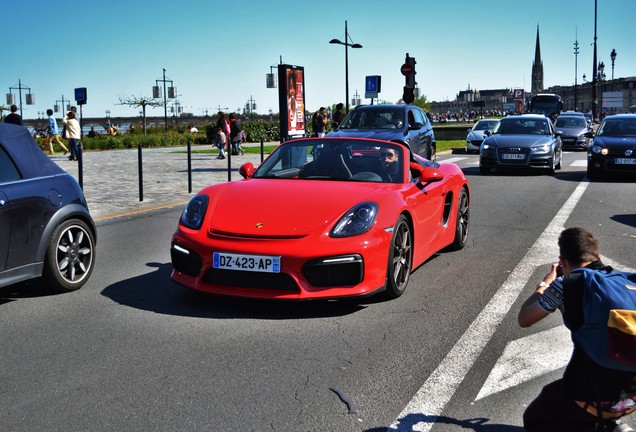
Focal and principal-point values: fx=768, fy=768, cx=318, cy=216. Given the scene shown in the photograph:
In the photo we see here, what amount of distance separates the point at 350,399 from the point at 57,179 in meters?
3.67

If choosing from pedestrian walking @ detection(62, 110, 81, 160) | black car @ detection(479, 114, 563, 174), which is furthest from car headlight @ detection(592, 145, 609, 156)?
pedestrian walking @ detection(62, 110, 81, 160)

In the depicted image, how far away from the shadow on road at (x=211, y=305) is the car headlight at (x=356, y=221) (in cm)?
60

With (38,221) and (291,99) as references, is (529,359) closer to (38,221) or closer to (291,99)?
(38,221)

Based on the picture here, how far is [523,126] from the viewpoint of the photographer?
2050 cm

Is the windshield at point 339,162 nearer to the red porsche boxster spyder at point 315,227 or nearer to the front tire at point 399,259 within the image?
the red porsche boxster spyder at point 315,227

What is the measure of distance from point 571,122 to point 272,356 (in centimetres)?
3252

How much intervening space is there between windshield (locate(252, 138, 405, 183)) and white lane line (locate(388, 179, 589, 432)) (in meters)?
1.37

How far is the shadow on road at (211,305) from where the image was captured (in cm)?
561

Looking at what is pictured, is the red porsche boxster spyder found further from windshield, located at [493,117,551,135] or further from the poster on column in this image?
windshield, located at [493,117,551,135]

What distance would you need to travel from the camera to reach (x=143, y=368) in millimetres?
4395

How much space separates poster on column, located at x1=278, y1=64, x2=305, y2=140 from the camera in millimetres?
19984

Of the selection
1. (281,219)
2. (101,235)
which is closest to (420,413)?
(281,219)

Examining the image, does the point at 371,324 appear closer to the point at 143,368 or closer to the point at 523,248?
the point at 143,368

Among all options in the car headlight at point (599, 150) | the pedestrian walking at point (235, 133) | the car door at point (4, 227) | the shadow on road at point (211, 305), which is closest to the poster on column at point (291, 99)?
the car headlight at point (599, 150)
